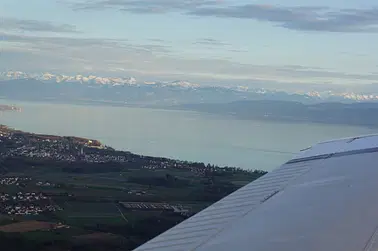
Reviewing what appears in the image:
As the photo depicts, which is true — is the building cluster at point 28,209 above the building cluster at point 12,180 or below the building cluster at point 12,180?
below

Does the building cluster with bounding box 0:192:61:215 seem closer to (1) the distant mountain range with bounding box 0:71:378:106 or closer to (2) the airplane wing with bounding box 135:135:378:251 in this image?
(2) the airplane wing with bounding box 135:135:378:251

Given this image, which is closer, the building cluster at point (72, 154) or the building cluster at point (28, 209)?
the building cluster at point (28, 209)

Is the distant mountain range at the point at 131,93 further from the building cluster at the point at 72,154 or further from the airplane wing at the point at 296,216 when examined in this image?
the airplane wing at the point at 296,216

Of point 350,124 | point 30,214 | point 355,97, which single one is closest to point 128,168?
point 30,214

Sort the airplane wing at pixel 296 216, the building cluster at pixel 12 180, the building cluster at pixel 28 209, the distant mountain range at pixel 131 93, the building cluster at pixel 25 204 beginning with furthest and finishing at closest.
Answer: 1. the distant mountain range at pixel 131 93
2. the building cluster at pixel 12 180
3. the building cluster at pixel 25 204
4. the building cluster at pixel 28 209
5. the airplane wing at pixel 296 216

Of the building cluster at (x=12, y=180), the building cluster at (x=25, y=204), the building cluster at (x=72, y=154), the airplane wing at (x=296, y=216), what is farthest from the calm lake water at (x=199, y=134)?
the airplane wing at (x=296, y=216)

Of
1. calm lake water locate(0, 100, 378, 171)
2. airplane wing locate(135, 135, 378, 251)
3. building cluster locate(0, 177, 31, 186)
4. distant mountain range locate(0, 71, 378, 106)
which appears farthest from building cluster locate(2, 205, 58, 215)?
distant mountain range locate(0, 71, 378, 106)

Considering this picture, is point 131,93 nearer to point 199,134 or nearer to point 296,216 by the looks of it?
point 199,134
